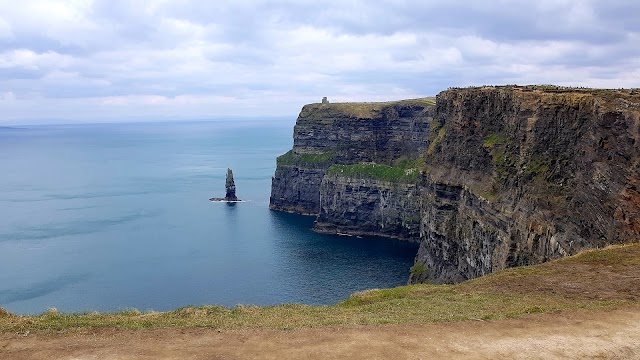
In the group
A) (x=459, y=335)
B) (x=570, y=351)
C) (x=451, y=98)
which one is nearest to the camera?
(x=570, y=351)

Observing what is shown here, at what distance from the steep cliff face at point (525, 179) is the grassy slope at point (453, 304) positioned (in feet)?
39.0

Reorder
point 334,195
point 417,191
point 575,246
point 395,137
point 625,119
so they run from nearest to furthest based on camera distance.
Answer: point 625,119 < point 575,246 < point 417,191 < point 334,195 < point 395,137

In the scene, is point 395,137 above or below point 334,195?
above

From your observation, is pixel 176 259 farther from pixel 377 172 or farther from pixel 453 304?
pixel 453 304

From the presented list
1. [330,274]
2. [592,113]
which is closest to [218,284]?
[330,274]

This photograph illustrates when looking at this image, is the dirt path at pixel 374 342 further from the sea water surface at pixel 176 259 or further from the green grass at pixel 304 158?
the green grass at pixel 304 158

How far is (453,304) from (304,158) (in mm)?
162302

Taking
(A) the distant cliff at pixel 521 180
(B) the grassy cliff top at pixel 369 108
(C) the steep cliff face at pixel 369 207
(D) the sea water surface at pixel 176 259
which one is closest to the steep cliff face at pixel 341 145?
(B) the grassy cliff top at pixel 369 108

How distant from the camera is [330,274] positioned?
112 meters

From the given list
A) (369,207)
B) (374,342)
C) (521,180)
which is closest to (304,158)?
(369,207)

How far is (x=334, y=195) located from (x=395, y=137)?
35583 mm

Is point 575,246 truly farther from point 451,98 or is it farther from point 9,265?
point 9,265

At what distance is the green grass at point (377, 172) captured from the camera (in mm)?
159375

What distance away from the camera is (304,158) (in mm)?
194375
